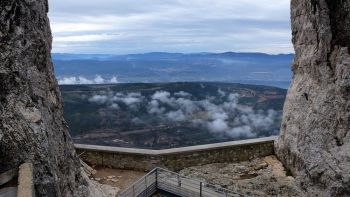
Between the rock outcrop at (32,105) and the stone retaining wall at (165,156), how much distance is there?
4102mm

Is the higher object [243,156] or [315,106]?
[315,106]

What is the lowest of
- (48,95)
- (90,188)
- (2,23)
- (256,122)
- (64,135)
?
(256,122)

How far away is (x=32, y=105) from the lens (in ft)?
37.4

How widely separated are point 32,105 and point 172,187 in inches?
269

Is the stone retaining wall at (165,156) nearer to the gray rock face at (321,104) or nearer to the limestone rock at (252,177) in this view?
the limestone rock at (252,177)

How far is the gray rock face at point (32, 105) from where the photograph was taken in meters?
10.3

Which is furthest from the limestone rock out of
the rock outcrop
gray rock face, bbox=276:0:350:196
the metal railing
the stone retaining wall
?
the rock outcrop

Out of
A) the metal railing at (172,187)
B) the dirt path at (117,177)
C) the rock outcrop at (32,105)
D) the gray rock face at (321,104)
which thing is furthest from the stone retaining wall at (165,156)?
the rock outcrop at (32,105)

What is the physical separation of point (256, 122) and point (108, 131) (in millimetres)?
41255

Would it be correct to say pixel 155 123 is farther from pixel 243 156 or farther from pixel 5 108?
pixel 5 108

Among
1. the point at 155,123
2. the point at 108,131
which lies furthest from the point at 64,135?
the point at 155,123

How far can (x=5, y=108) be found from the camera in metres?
10.5

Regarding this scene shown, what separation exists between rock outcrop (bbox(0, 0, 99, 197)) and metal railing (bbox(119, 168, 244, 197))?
2.17 metres

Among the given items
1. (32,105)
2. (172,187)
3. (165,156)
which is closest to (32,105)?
(32,105)
